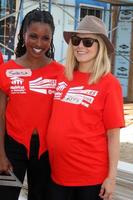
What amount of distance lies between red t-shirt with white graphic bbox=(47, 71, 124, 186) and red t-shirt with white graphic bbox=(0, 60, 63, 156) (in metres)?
0.11

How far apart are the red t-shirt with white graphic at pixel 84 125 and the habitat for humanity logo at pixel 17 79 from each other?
0.70 feet

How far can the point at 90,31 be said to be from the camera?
7.89 ft

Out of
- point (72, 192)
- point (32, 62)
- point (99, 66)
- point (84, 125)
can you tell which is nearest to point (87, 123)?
point (84, 125)

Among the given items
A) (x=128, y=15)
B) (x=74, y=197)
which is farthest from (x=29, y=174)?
(x=128, y=15)

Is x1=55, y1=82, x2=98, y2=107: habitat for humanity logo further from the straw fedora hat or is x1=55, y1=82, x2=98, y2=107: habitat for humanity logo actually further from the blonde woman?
the straw fedora hat

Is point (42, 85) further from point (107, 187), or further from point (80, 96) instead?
point (107, 187)

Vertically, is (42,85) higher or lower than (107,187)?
higher

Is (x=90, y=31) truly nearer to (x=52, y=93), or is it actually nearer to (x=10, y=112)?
(x=52, y=93)

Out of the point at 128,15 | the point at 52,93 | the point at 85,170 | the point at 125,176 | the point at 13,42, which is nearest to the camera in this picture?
the point at 85,170

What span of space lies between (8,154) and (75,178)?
0.42m

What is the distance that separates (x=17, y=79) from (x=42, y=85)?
135 millimetres

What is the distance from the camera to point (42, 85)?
2.52 m

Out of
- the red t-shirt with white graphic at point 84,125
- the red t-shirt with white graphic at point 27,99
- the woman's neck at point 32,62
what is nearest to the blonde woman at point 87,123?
the red t-shirt with white graphic at point 84,125

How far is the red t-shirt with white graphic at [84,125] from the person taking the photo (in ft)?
7.54
